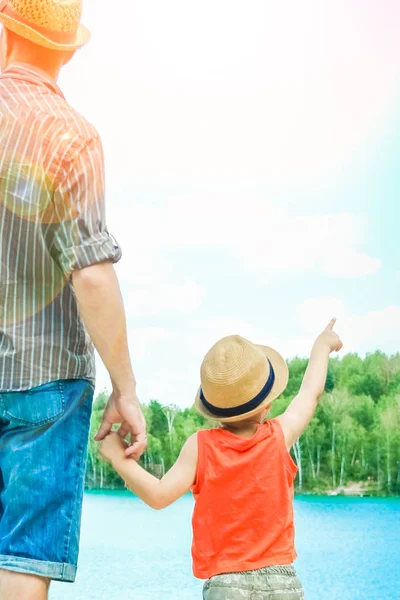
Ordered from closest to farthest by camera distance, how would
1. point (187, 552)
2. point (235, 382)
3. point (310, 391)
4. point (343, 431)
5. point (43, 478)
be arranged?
1. point (43, 478)
2. point (235, 382)
3. point (310, 391)
4. point (187, 552)
5. point (343, 431)

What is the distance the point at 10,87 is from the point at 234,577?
78 centimetres

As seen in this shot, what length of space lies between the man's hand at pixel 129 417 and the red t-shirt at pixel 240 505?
0.45 feet

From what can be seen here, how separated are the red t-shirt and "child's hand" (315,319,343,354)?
0.25 m

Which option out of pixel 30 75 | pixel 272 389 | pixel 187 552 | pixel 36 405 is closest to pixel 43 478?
pixel 36 405

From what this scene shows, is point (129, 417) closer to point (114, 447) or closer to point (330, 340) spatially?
point (114, 447)

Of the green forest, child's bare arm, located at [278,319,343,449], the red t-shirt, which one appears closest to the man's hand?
the red t-shirt

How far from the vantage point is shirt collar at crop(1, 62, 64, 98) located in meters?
1.23

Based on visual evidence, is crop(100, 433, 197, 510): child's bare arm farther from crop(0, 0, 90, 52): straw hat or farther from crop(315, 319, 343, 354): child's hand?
crop(0, 0, 90, 52): straw hat

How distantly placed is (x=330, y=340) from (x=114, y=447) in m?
0.47

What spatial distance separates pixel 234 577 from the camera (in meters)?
1.27

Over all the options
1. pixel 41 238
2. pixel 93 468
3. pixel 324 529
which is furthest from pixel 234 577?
pixel 93 468

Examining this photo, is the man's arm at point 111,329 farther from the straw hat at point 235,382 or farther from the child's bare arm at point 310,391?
the child's bare arm at point 310,391

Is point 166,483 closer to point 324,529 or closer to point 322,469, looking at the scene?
point 324,529

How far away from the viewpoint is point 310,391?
4.82ft
